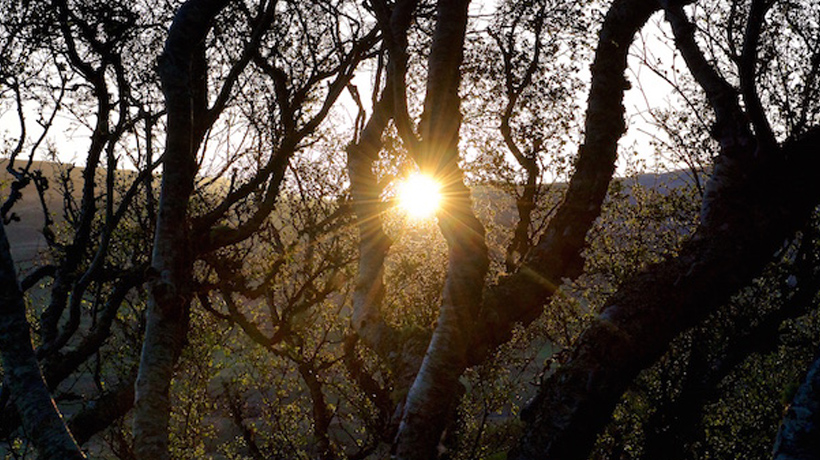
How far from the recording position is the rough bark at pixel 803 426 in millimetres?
3523

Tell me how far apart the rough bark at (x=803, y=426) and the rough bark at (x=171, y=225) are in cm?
551

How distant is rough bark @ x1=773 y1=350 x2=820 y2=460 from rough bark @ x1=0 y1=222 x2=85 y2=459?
5.42 metres

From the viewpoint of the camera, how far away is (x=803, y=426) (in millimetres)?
3576

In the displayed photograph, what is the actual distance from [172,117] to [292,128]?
6.93 m

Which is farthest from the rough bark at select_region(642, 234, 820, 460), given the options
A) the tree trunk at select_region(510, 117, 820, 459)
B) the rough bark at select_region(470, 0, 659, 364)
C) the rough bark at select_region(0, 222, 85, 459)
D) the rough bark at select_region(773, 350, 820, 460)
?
the rough bark at select_region(0, 222, 85, 459)

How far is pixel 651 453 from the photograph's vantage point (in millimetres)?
14164

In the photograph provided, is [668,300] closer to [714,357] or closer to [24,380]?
[24,380]

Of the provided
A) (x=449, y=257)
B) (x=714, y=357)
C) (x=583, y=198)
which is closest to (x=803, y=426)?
(x=583, y=198)

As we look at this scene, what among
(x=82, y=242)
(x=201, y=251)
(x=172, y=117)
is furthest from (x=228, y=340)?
(x=172, y=117)

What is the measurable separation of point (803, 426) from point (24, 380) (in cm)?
595

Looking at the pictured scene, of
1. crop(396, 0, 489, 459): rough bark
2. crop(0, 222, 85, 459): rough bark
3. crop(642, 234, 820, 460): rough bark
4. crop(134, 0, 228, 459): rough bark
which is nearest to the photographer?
crop(0, 222, 85, 459): rough bark

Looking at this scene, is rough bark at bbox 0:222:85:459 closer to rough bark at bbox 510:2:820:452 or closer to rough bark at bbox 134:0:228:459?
rough bark at bbox 134:0:228:459

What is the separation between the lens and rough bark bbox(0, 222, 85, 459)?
3.91 m

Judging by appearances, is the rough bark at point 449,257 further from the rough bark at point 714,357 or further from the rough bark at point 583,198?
the rough bark at point 714,357
